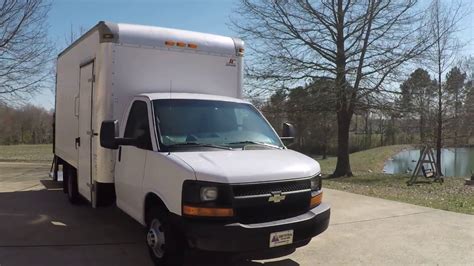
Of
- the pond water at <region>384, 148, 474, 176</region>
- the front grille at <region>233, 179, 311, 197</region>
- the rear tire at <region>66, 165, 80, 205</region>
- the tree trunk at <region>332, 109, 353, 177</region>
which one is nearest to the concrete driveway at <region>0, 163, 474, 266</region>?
the rear tire at <region>66, 165, 80, 205</region>

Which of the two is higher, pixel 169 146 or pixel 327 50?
pixel 327 50

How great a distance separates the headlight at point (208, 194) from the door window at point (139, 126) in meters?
1.13

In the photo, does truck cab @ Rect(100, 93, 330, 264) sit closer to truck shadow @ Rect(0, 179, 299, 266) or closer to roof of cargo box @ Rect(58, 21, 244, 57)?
truck shadow @ Rect(0, 179, 299, 266)

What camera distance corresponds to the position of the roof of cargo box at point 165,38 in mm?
6223

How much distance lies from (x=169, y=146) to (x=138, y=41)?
195 cm

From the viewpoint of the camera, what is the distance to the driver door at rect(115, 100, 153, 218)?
544 centimetres

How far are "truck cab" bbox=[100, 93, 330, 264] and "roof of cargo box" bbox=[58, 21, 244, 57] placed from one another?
0.91m

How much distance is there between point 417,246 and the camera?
247 inches

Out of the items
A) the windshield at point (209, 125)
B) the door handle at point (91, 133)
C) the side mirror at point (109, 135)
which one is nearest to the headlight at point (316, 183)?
the windshield at point (209, 125)

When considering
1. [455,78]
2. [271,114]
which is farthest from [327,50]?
[455,78]

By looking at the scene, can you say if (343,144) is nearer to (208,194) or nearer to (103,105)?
(103,105)

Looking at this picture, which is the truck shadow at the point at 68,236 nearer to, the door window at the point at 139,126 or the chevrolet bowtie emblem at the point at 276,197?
the chevrolet bowtie emblem at the point at 276,197

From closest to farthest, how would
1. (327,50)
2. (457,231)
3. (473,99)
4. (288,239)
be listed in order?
(288,239)
(457,231)
(327,50)
(473,99)

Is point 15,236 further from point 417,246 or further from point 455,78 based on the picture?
point 455,78
